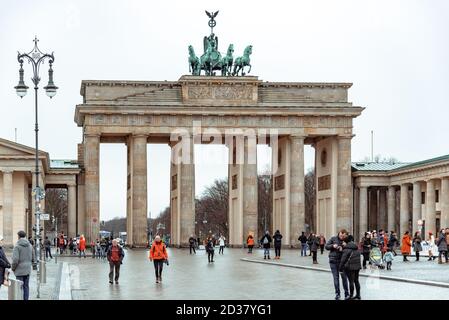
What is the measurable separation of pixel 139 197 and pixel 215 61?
14136mm

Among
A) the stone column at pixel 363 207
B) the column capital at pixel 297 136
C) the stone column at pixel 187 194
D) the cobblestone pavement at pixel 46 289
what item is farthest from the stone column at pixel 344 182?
the cobblestone pavement at pixel 46 289

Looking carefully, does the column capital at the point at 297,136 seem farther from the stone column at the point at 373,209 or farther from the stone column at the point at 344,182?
the stone column at the point at 373,209

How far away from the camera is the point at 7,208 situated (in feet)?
271

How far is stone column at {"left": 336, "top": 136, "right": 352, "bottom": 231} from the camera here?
305 feet

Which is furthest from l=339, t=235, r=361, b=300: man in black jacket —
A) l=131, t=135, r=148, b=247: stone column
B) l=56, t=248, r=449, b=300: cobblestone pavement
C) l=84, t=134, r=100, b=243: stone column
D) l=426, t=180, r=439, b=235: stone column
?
l=426, t=180, r=439, b=235: stone column

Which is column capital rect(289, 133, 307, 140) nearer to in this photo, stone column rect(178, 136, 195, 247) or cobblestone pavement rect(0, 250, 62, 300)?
stone column rect(178, 136, 195, 247)

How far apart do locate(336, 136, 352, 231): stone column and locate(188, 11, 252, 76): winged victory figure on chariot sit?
11163mm

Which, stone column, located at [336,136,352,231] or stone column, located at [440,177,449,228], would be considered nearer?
stone column, located at [440,177,449,228]

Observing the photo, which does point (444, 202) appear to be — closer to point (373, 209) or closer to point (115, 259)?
point (373, 209)

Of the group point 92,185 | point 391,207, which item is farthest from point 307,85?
point 92,185

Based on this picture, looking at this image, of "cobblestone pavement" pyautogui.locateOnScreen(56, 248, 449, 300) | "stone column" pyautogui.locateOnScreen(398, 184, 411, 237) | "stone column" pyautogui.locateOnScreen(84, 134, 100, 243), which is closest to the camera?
"cobblestone pavement" pyautogui.locateOnScreen(56, 248, 449, 300)

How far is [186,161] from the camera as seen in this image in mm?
90938

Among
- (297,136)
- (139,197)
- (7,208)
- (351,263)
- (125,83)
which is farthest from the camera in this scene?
(297,136)

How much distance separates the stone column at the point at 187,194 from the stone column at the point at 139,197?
3.25m
